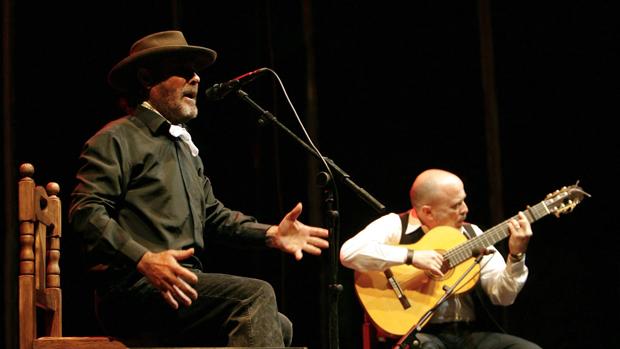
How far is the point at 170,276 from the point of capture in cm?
244

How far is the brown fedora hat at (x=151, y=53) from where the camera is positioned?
297cm

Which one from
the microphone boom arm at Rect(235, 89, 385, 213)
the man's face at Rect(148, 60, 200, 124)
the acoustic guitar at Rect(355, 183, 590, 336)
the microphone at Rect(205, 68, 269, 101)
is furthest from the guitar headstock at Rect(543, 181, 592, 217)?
the man's face at Rect(148, 60, 200, 124)

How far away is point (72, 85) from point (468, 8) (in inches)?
93.2

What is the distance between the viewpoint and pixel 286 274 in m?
4.70

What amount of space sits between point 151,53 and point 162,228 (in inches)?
24.7

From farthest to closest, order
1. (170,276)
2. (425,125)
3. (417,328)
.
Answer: (425,125) < (417,328) < (170,276)

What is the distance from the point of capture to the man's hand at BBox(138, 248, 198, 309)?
2.43m

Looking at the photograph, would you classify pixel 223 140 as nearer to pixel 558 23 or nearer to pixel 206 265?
pixel 206 265

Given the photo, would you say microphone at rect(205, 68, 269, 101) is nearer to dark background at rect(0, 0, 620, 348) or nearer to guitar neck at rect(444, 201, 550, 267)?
dark background at rect(0, 0, 620, 348)

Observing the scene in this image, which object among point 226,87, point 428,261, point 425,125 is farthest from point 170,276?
point 425,125

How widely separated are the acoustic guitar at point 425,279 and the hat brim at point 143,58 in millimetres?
1645

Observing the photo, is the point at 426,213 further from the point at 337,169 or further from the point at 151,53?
the point at 151,53

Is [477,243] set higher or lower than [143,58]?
lower

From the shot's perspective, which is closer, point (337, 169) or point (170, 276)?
point (170, 276)
